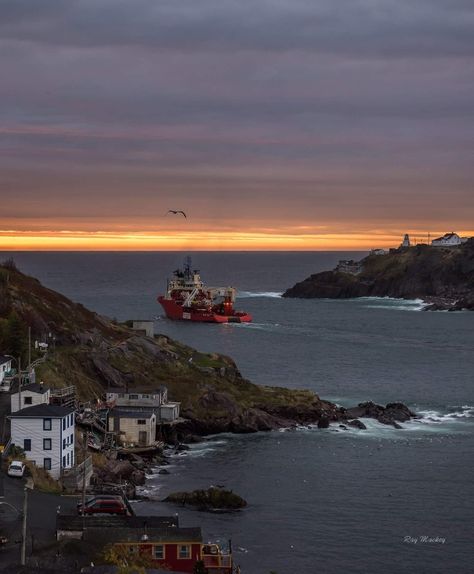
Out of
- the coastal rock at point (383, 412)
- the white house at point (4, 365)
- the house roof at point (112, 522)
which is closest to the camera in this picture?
the house roof at point (112, 522)

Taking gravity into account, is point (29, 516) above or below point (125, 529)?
below

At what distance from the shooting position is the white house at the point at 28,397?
218ft

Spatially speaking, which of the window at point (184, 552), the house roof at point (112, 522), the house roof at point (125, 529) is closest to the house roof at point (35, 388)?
the house roof at point (112, 522)

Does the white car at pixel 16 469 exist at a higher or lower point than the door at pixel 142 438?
higher

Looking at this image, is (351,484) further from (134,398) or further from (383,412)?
(383,412)

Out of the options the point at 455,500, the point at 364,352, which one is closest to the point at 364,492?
the point at 455,500

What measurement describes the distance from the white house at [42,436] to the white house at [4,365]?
1291 centimetres

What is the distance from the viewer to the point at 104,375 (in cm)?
8881

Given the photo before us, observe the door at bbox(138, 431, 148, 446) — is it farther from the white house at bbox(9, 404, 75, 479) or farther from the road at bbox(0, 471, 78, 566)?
the road at bbox(0, 471, 78, 566)

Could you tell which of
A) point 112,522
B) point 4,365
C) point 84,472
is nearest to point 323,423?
point 4,365

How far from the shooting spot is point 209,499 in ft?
207

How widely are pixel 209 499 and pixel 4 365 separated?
73.6 feet

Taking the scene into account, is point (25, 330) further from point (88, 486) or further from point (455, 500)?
point (455, 500)

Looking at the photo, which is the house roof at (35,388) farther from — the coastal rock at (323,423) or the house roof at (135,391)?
the coastal rock at (323,423)
